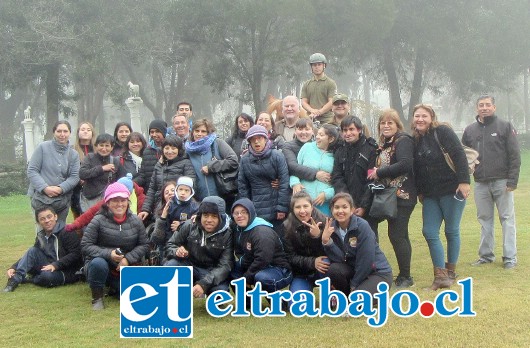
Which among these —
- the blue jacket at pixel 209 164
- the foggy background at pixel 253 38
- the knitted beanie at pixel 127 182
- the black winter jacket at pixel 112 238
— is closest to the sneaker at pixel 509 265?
the blue jacket at pixel 209 164

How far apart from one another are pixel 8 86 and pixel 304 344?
19.9 metres

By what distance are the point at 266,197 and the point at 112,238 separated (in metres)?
1.46

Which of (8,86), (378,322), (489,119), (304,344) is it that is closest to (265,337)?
(304,344)

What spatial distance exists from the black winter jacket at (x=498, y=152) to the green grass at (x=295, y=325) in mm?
969

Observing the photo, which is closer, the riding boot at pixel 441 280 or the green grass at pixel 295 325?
the green grass at pixel 295 325

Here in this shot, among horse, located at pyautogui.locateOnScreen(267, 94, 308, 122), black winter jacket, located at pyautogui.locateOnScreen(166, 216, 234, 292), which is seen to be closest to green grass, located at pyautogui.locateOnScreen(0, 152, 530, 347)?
black winter jacket, located at pyautogui.locateOnScreen(166, 216, 234, 292)

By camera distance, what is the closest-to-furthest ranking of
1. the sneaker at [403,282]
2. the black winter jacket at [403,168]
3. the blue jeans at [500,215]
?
the black winter jacket at [403,168] < the sneaker at [403,282] < the blue jeans at [500,215]

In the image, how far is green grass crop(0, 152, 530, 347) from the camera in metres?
4.18

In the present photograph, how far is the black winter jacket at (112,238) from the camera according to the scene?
17.9ft

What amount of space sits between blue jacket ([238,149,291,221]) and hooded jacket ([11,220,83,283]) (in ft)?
6.50

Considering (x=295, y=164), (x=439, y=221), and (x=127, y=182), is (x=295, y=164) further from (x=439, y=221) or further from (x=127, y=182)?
(x=127, y=182)

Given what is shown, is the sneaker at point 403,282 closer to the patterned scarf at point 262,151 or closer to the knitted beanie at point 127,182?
the patterned scarf at point 262,151

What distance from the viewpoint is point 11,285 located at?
243 inches

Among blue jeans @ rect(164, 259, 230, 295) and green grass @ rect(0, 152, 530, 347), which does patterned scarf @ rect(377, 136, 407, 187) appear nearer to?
green grass @ rect(0, 152, 530, 347)
